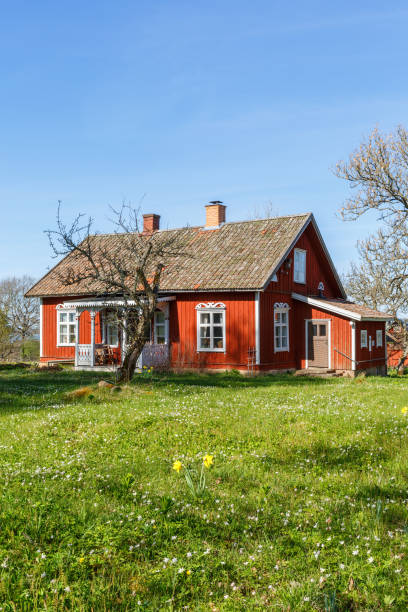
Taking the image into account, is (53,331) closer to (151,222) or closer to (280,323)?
(151,222)

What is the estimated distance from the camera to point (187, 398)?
15062 millimetres

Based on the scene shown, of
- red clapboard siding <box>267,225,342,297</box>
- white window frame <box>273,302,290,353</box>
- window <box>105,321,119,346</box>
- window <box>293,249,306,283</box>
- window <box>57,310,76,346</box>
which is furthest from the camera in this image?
window <box>57,310,76,346</box>

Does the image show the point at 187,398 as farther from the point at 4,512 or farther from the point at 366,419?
the point at 4,512

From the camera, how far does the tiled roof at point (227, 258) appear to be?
88.1ft

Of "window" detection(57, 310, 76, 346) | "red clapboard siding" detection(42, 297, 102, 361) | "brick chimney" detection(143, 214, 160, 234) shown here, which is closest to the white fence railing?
"red clapboard siding" detection(42, 297, 102, 361)

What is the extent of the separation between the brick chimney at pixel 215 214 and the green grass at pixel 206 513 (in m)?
21.6

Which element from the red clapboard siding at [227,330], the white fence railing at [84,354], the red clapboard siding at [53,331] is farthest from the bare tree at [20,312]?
the red clapboard siding at [227,330]

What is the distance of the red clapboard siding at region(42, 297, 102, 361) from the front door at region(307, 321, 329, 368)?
11811mm

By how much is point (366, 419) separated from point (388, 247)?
2807 centimetres

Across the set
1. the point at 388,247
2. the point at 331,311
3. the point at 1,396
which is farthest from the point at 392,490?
the point at 388,247

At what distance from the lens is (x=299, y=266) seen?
31000mm

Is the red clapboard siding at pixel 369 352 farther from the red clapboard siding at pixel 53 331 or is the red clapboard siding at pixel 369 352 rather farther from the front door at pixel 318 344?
the red clapboard siding at pixel 53 331

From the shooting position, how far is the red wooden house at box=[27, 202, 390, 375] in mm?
26953

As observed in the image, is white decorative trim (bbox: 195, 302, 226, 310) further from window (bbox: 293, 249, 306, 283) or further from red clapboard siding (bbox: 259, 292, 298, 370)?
window (bbox: 293, 249, 306, 283)
